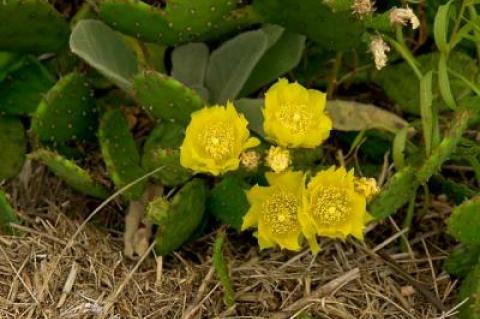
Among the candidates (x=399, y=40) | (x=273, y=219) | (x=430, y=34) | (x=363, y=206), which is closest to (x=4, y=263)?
(x=273, y=219)

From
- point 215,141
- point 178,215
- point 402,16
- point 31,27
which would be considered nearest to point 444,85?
point 402,16

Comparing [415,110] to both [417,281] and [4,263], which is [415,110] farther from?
[4,263]

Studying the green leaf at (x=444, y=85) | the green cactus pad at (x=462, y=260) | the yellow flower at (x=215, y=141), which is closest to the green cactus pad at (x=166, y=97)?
the yellow flower at (x=215, y=141)

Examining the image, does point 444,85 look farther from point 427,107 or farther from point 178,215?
point 178,215

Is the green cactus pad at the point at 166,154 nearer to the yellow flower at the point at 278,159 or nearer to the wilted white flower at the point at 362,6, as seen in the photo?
the yellow flower at the point at 278,159

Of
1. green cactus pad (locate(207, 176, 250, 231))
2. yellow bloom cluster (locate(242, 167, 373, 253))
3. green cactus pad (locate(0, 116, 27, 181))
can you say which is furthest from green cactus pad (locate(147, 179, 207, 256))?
green cactus pad (locate(0, 116, 27, 181))

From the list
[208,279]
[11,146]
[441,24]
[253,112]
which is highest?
[441,24]
